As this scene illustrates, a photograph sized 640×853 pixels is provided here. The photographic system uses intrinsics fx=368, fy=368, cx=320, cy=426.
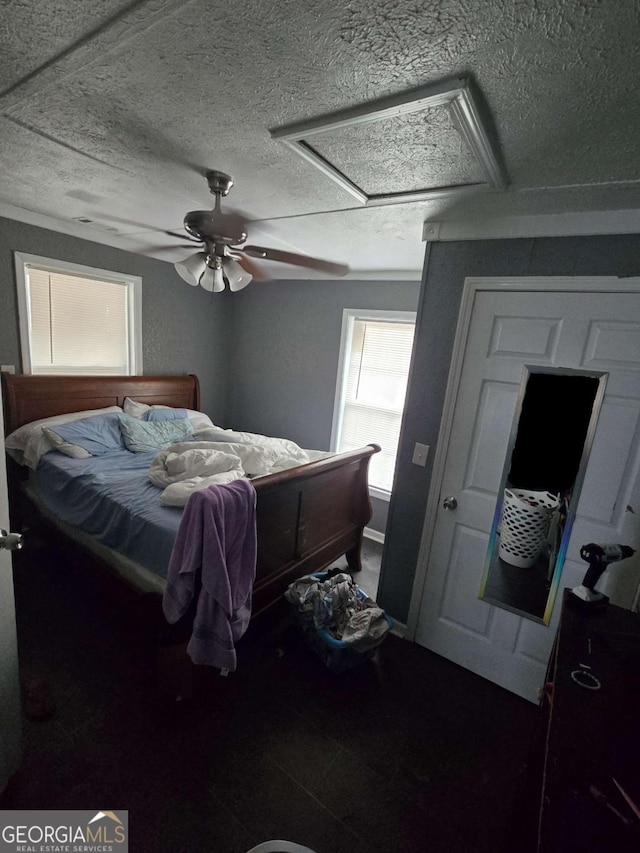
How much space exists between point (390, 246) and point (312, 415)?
1.93 meters

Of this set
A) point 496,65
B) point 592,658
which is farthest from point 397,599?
point 496,65

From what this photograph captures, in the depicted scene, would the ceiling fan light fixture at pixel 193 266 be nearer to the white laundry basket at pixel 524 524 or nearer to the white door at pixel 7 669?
the white door at pixel 7 669

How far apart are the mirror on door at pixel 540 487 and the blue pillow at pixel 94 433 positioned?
277cm

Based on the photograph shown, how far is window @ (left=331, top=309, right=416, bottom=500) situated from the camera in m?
3.51

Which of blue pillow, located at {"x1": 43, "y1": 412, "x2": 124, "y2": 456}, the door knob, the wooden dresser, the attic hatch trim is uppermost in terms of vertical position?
the attic hatch trim

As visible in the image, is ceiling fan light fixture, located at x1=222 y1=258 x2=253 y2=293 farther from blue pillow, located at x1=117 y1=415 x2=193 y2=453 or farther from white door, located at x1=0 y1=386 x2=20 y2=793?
blue pillow, located at x1=117 y1=415 x2=193 y2=453

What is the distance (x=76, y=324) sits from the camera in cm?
323

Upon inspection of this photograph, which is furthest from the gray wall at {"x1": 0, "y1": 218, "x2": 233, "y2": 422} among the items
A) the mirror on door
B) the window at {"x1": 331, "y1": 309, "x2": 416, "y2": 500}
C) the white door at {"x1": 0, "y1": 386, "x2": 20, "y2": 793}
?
the mirror on door

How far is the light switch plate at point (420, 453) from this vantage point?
2121mm

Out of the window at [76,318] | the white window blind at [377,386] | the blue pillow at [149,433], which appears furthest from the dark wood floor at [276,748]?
the window at [76,318]

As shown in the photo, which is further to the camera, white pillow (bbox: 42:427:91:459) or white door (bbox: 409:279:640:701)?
white pillow (bbox: 42:427:91:459)

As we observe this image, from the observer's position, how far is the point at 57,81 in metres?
1.14

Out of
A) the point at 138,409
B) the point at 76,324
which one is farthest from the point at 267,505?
the point at 76,324

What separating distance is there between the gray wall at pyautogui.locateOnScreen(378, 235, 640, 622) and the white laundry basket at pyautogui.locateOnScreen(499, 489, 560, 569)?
436 mm
